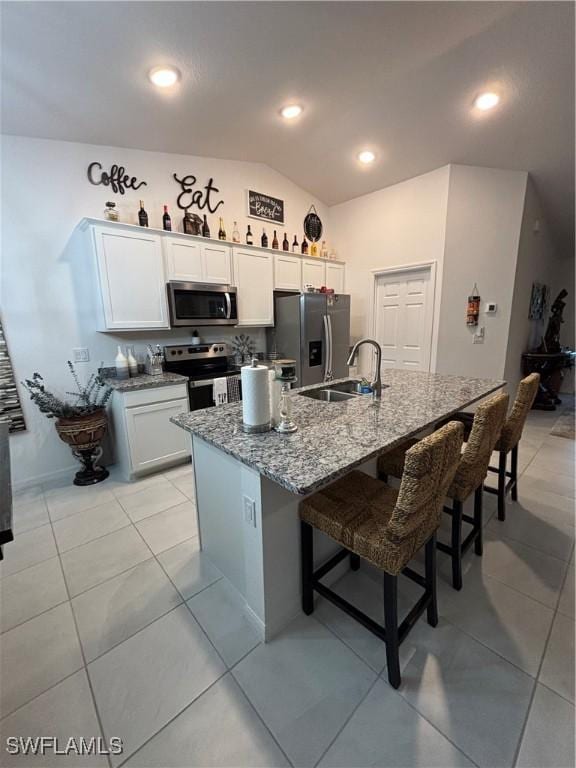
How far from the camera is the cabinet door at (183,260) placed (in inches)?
117

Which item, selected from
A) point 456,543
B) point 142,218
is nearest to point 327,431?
point 456,543

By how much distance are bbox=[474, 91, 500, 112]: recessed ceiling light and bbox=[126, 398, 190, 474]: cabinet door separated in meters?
3.60

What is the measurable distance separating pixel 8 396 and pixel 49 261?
119 cm

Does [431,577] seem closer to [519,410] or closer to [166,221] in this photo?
[519,410]

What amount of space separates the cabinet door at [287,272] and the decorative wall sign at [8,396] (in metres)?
2.67

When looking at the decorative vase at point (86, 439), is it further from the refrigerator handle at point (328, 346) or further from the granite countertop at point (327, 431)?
the refrigerator handle at point (328, 346)

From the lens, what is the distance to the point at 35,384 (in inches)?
105

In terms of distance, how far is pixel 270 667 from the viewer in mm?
1302

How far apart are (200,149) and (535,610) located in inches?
174

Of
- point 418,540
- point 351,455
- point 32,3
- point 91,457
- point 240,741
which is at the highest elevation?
point 32,3

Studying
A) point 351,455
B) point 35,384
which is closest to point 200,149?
point 35,384

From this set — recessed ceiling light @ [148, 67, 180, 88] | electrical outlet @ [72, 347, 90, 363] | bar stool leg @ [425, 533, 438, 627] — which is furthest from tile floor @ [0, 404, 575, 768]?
recessed ceiling light @ [148, 67, 180, 88]

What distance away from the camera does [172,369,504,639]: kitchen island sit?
3.92ft

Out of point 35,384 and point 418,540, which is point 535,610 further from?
point 35,384
